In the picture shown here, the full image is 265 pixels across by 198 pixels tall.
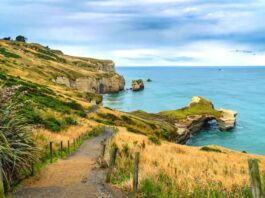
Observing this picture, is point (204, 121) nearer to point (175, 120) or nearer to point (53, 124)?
point (175, 120)

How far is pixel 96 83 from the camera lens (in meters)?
173

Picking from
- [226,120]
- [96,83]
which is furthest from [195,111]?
[96,83]

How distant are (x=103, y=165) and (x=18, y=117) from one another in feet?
17.7

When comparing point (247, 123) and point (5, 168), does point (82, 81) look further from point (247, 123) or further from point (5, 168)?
point (5, 168)

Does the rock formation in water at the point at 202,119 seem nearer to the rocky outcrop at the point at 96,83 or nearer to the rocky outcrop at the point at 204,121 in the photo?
the rocky outcrop at the point at 204,121

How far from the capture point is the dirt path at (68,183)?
49.4 feet

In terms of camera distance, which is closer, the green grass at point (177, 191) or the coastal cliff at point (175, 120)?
the green grass at point (177, 191)

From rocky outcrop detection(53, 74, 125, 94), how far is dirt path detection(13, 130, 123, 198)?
11960 cm

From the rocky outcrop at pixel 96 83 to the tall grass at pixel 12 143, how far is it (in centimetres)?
12237

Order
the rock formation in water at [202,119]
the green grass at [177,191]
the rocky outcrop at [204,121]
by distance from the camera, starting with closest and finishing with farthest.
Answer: the green grass at [177,191] < the rocky outcrop at [204,121] < the rock formation in water at [202,119]

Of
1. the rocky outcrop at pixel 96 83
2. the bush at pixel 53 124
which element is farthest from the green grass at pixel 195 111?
the rocky outcrop at pixel 96 83

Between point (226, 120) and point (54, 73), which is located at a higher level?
point (54, 73)

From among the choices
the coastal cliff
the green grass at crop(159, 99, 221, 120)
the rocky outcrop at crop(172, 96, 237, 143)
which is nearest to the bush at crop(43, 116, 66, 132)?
the coastal cliff

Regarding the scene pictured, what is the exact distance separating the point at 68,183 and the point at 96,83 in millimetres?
156573
